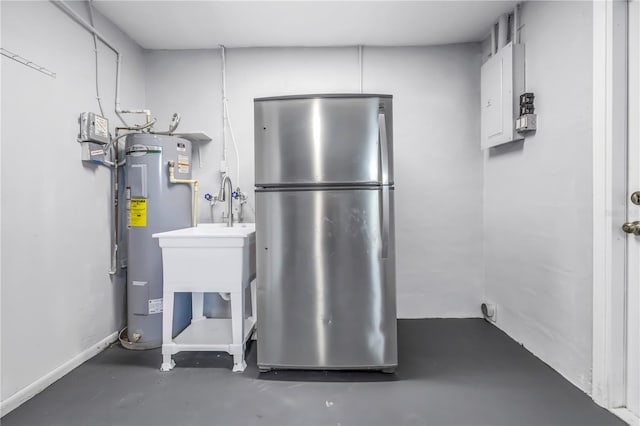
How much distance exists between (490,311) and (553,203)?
3.62ft

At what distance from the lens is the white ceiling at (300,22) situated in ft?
6.77

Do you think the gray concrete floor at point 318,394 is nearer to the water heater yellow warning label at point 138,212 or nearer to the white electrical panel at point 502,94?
the water heater yellow warning label at point 138,212

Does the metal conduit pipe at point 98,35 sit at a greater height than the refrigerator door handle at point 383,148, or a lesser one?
greater

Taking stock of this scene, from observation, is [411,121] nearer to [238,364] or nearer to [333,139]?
[333,139]

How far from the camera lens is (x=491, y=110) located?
230 cm

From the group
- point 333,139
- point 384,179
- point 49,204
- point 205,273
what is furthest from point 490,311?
point 49,204

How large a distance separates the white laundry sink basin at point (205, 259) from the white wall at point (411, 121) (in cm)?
82

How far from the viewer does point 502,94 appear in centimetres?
217

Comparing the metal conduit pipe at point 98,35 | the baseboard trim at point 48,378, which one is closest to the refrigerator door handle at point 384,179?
the metal conduit pipe at point 98,35

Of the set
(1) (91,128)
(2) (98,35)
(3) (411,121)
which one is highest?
(2) (98,35)

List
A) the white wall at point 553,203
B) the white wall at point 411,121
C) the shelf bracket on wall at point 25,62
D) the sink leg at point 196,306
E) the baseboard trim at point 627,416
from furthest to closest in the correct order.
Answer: the white wall at point 411,121 → the sink leg at point 196,306 → the white wall at point 553,203 → the shelf bracket on wall at point 25,62 → the baseboard trim at point 627,416

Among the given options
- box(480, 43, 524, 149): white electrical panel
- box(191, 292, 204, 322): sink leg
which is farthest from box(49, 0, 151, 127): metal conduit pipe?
box(480, 43, 524, 149): white electrical panel

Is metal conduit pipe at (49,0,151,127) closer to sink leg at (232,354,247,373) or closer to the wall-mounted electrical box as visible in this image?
the wall-mounted electrical box

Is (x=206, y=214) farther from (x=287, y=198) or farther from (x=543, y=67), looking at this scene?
(x=543, y=67)
